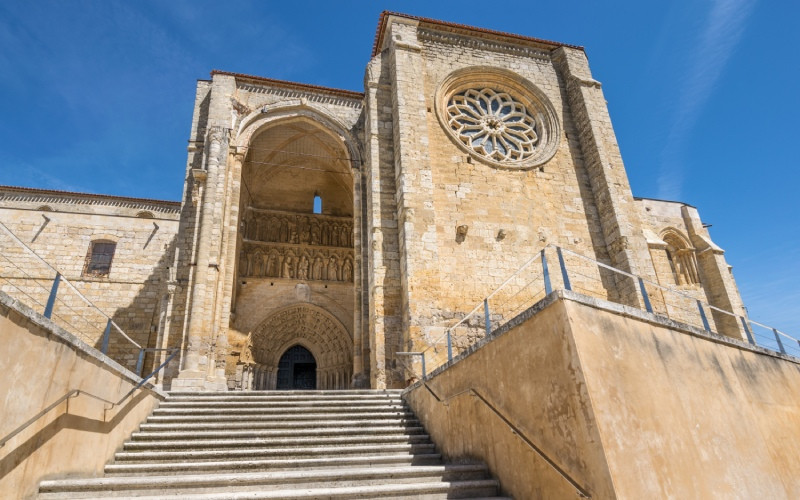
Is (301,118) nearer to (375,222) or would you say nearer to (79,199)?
Result: (375,222)

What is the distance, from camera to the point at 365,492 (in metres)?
3.44

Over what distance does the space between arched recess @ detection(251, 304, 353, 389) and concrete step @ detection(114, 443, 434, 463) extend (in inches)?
312

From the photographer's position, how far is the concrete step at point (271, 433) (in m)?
4.67

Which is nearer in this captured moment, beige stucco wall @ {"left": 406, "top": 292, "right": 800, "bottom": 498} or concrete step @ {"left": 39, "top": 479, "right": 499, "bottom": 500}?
beige stucco wall @ {"left": 406, "top": 292, "right": 800, "bottom": 498}

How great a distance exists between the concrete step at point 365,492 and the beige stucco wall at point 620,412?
0.27 metres

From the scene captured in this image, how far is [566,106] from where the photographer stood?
12.7m

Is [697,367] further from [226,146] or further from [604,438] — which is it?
[226,146]

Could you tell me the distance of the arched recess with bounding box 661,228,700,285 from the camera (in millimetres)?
15625

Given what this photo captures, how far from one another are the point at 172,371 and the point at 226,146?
553cm

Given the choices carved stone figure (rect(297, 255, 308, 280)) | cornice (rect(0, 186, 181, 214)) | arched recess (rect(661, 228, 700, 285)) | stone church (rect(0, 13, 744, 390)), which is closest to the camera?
stone church (rect(0, 13, 744, 390))

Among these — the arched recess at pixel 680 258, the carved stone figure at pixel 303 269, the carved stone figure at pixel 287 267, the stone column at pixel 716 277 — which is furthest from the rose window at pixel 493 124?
the stone column at pixel 716 277

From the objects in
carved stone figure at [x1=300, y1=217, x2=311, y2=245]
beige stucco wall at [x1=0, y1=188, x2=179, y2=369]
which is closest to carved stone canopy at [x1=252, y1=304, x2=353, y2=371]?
carved stone figure at [x1=300, y1=217, x2=311, y2=245]

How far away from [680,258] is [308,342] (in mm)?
13476

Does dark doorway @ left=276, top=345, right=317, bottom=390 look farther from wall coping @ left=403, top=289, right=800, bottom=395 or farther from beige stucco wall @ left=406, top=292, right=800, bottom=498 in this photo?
beige stucco wall @ left=406, top=292, right=800, bottom=498
